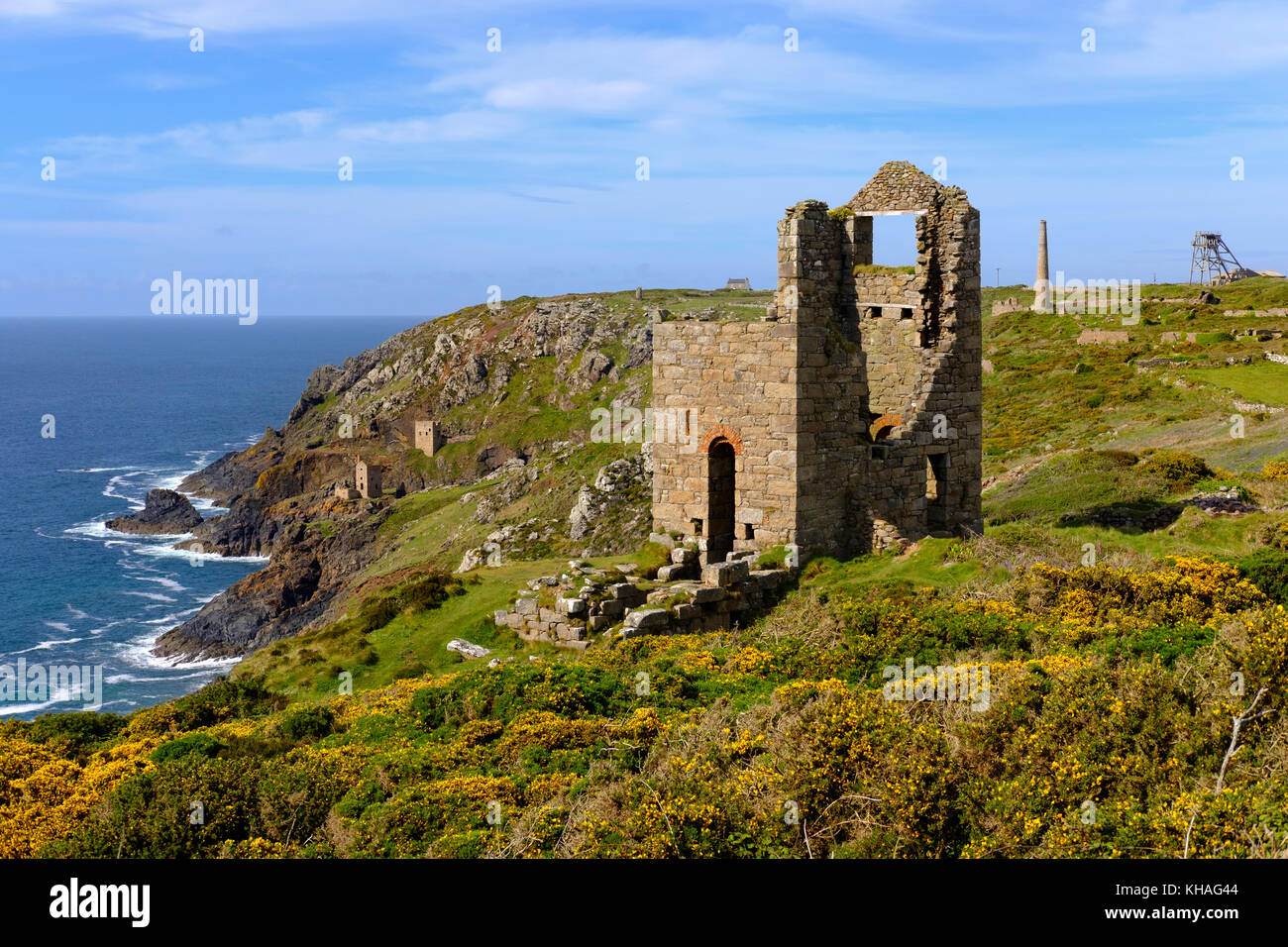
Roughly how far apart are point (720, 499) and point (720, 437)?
157 cm

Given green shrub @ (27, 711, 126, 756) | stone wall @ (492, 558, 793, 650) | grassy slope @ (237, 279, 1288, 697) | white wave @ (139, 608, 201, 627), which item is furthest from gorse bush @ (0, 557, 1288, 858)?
white wave @ (139, 608, 201, 627)

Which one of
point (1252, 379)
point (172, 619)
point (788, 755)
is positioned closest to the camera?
point (788, 755)

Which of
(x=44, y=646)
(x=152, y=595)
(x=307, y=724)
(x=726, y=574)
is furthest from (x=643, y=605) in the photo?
(x=152, y=595)

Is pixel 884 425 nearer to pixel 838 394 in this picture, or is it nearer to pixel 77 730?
pixel 838 394

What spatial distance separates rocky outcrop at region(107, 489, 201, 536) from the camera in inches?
4070

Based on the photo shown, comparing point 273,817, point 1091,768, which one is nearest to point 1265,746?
point 1091,768

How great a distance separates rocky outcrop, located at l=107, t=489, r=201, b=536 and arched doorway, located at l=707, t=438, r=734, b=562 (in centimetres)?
9376

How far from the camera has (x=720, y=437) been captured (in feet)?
68.2

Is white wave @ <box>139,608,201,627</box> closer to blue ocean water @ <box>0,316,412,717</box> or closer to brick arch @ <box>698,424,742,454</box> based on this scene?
blue ocean water @ <box>0,316,412,717</box>

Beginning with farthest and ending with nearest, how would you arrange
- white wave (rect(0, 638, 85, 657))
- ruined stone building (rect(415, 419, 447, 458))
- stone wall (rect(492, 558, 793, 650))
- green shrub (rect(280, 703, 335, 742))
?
1. ruined stone building (rect(415, 419, 447, 458))
2. white wave (rect(0, 638, 85, 657))
3. stone wall (rect(492, 558, 793, 650))
4. green shrub (rect(280, 703, 335, 742))

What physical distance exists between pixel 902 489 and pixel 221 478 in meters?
116

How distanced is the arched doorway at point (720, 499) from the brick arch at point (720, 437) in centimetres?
10
